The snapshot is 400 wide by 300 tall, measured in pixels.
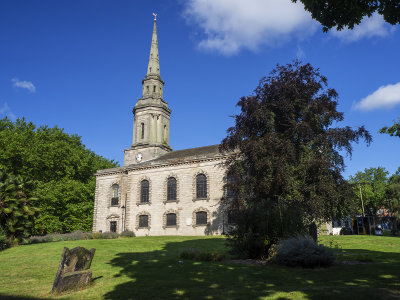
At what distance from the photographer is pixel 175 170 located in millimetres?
34688

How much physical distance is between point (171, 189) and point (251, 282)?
26596 millimetres

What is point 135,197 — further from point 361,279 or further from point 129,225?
point 361,279

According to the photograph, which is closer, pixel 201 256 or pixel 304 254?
pixel 304 254

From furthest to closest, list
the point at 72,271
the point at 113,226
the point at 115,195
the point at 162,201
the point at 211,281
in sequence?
1. the point at 115,195
2. the point at 113,226
3. the point at 162,201
4. the point at 211,281
5. the point at 72,271

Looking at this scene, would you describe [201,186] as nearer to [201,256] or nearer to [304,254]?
[201,256]

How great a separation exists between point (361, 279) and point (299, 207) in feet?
22.1

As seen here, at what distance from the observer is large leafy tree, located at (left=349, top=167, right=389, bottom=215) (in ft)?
182

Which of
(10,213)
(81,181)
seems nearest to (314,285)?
(10,213)

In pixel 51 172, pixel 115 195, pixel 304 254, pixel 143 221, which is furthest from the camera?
pixel 51 172

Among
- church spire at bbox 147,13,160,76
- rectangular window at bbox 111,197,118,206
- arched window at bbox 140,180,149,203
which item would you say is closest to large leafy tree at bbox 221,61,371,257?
arched window at bbox 140,180,149,203

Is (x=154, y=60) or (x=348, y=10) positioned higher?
(x=154, y=60)

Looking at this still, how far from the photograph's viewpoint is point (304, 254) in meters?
10.7

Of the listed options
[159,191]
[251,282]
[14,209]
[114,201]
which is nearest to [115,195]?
[114,201]

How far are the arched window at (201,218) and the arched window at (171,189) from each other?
11.7 feet
